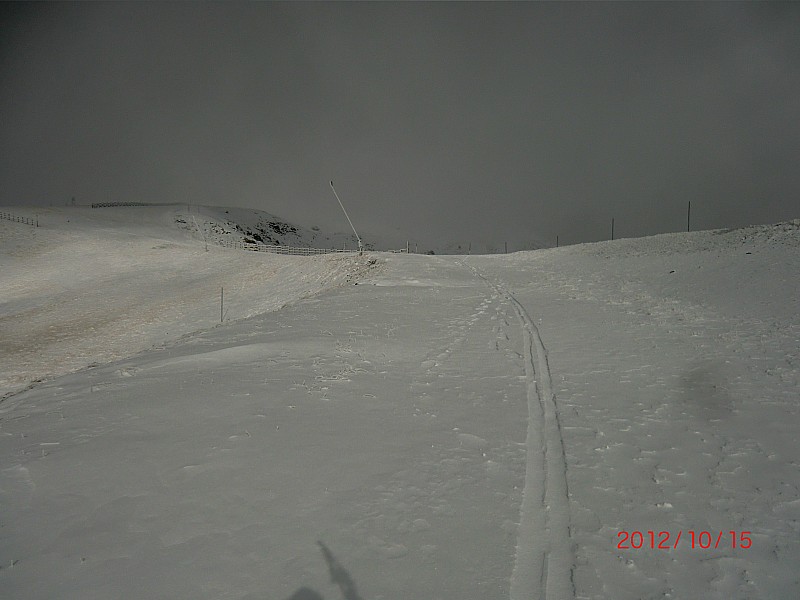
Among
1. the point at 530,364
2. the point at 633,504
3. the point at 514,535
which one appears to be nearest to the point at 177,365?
the point at 530,364

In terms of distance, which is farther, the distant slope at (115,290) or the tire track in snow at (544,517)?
the distant slope at (115,290)

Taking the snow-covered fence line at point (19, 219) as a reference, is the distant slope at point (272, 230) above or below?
above

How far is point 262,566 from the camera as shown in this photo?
452cm

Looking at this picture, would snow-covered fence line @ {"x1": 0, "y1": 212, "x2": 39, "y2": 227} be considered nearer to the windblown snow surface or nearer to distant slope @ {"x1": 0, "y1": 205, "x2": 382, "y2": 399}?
distant slope @ {"x1": 0, "y1": 205, "x2": 382, "y2": 399}

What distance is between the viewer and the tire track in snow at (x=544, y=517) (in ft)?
14.1

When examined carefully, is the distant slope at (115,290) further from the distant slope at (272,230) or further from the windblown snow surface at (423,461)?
the distant slope at (272,230)

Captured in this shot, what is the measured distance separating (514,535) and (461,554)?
2.11 ft
